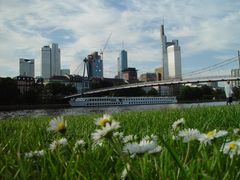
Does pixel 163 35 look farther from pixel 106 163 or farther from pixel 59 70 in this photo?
pixel 106 163

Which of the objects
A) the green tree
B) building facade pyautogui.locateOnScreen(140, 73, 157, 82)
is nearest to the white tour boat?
the green tree

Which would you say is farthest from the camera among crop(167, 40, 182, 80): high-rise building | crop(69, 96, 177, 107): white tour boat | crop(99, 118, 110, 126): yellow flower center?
crop(167, 40, 182, 80): high-rise building

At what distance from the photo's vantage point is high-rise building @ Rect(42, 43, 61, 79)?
14650cm

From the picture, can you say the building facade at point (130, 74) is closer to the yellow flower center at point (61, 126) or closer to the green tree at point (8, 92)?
the green tree at point (8, 92)

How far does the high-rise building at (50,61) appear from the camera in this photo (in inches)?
5768

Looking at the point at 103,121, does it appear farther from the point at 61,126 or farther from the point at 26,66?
the point at 26,66

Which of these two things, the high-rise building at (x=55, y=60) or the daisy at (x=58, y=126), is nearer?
the daisy at (x=58, y=126)

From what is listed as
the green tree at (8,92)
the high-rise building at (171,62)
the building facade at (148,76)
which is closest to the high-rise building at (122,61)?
the building facade at (148,76)

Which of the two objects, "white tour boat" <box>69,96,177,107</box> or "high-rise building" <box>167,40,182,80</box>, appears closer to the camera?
"white tour boat" <box>69,96,177,107</box>

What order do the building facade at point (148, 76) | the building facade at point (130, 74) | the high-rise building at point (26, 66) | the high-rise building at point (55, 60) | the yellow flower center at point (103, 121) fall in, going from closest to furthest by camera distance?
the yellow flower center at point (103, 121) → the building facade at point (130, 74) → the building facade at point (148, 76) → the high-rise building at point (26, 66) → the high-rise building at point (55, 60)

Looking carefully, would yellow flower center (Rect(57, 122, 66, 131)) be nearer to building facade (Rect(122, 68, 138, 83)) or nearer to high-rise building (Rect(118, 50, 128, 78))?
building facade (Rect(122, 68, 138, 83))

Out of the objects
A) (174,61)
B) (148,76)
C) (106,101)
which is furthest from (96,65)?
(106,101)

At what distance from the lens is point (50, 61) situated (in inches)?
5846

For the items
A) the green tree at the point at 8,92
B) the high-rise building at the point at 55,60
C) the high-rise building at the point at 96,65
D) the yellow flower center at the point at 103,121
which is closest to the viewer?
the yellow flower center at the point at 103,121
